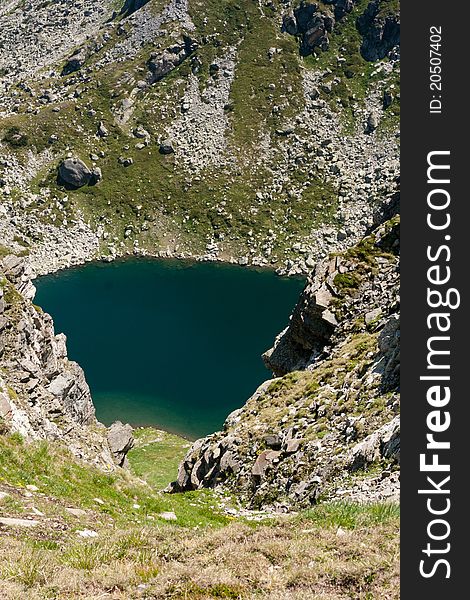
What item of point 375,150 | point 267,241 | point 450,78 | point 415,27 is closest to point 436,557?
point 450,78

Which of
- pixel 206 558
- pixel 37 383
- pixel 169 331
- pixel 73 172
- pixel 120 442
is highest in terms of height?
pixel 73 172

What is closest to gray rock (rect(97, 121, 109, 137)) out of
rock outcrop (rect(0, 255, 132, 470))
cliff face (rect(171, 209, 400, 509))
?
rock outcrop (rect(0, 255, 132, 470))

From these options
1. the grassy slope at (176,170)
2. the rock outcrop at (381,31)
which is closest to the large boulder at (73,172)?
the grassy slope at (176,170)

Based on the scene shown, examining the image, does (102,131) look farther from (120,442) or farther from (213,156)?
(120,442)

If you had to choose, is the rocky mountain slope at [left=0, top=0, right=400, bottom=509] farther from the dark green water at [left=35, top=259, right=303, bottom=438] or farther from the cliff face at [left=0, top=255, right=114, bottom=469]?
the cliff face at [left=0, top=255, right=114, bottom=469]

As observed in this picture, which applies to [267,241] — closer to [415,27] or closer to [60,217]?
[60,217]

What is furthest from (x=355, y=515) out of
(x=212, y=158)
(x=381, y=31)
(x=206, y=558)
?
(x=381, y=31)
